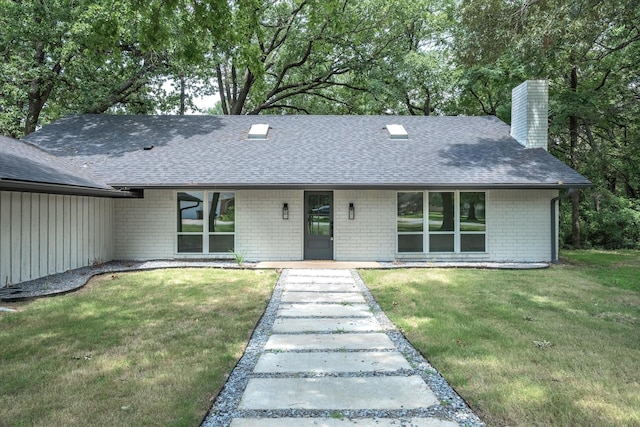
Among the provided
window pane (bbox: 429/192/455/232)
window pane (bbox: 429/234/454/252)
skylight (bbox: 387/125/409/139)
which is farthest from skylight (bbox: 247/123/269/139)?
window pane (bbox: 429/234/454/252)

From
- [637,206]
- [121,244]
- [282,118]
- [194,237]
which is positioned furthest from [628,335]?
[637,206]

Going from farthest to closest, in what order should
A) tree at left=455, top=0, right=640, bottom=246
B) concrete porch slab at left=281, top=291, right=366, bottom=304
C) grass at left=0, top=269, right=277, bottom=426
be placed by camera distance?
tree at left=455, top=0, right=640, bottom=246, concrete porch slab at left=281, top=291, right=366, bottom=304, grass at left=0, top=269, right=277, bottom=426

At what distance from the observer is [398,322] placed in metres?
5.45

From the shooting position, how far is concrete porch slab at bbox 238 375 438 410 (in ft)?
10.3

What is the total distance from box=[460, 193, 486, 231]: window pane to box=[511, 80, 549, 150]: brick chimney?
2977 millimetres

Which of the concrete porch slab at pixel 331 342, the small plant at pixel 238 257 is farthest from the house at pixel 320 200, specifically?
the concrete porch slab at pixel 331 342

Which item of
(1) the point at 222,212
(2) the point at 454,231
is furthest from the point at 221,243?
(2) the point at 454,231

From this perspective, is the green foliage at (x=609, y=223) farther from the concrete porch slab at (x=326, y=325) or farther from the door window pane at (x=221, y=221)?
the concrete porch slab at (x=326, y=325)

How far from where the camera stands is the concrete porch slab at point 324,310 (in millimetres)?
5988

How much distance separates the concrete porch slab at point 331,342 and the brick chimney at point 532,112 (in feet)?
33.3

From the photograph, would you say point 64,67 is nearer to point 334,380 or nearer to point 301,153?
point 301,153

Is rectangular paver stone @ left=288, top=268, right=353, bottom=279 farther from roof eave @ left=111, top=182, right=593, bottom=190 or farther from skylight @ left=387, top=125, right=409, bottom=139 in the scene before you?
skylight @ left=387, top=125, right=409, bottom=139

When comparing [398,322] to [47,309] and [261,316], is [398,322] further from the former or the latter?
[47,309]

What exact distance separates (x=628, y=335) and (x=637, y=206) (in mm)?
15179
